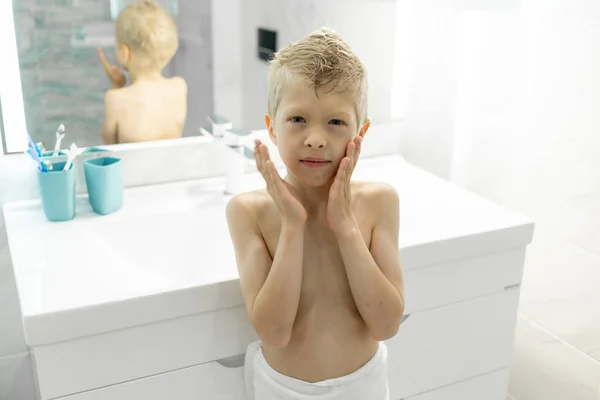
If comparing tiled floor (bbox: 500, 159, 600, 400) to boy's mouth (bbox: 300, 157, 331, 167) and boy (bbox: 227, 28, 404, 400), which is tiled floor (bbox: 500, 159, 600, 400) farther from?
boy's mouth (bbox: 300, 157, 331, 167)

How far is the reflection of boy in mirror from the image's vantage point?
1336mm

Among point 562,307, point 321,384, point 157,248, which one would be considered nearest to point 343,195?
point 321,384

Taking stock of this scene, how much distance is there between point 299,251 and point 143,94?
2.02ft

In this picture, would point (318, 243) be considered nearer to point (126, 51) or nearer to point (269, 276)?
point (269, 276)

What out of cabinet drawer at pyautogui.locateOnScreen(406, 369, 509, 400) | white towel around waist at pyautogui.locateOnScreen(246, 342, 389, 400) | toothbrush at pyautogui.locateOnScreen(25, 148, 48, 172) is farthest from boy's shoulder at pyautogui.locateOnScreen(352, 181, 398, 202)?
toothbrush at pyautogui.locateOnScreen(25, 148, 48, 172)

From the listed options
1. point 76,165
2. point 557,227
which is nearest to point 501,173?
point 557,227

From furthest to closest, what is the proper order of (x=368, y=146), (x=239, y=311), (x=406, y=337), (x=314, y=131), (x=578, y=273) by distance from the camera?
(x=368, y=146) → (x=578, y=273) → (x=406, y=337) → (x=239, y=311) → (x=314, y=131)

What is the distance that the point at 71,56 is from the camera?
1309mm

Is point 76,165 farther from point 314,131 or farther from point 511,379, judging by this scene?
point 511,379

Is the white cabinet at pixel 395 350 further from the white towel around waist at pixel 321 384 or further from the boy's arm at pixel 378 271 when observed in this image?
the boy's arm at pixel 378 271

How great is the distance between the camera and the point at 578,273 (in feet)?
4.96

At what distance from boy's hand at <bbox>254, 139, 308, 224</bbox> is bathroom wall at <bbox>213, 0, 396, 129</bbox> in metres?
0.54

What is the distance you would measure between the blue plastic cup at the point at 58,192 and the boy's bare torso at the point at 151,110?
154 mm

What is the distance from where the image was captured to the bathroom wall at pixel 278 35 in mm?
1417
